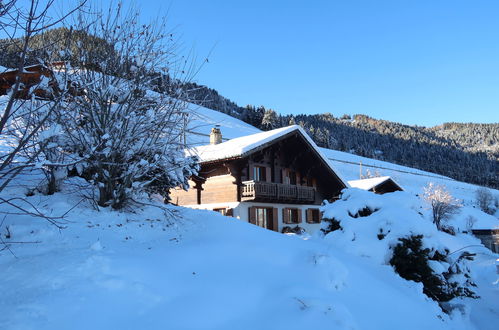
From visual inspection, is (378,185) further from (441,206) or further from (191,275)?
(191,275)

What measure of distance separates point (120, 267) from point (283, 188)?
16.5 meters

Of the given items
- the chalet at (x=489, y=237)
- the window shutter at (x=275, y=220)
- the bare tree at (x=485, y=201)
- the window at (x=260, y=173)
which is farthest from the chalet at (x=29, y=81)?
the bare tree at (x=485, y=201)

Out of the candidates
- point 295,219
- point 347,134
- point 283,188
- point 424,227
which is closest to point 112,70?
point 424,227

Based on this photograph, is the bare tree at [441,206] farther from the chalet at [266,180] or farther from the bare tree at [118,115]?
the bare tree at [118,115]

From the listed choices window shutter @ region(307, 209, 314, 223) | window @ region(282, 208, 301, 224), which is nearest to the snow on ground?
window @ region(282, 208, 301, 224)

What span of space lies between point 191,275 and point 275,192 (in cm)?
1525

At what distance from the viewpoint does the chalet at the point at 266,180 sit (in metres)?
19.0

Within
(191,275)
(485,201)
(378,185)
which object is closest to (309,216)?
(378,185)

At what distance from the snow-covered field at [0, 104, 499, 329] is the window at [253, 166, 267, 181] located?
Answer: 483 inches

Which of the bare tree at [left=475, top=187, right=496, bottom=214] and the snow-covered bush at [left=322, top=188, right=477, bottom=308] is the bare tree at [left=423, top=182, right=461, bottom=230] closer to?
the bare tree at [left=475, top=187, right=496, bottom=214]

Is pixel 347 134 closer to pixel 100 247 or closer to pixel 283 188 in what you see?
pixel 283 188

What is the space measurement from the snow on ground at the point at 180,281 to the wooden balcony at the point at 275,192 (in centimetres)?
1104

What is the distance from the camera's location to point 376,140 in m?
134

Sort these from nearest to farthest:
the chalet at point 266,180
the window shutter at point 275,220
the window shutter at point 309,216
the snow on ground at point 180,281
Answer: the snow on ground at point 180,281
the chalet at point 266,180
the window shutter at point 275,220
the window shutter at point 309,216
